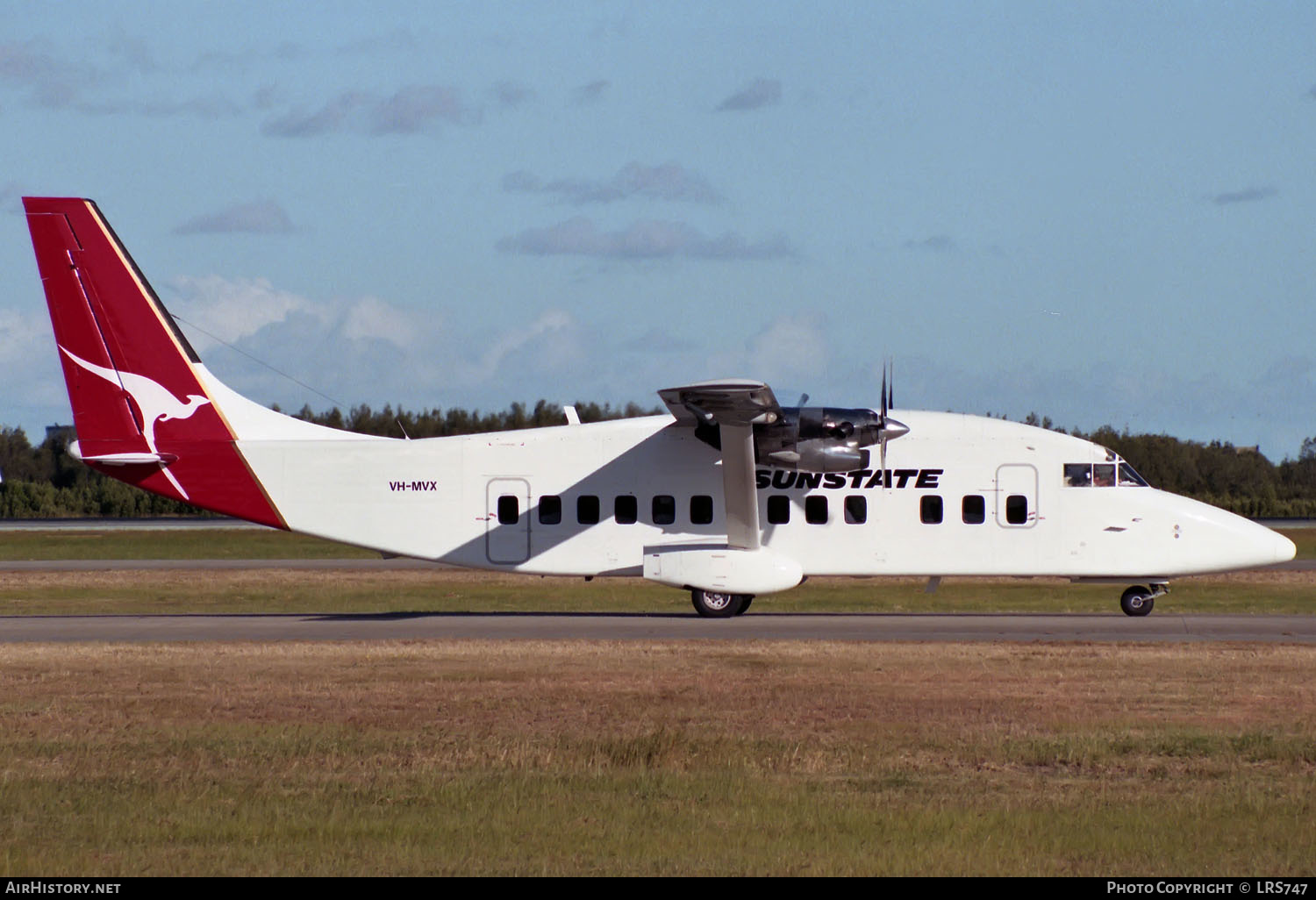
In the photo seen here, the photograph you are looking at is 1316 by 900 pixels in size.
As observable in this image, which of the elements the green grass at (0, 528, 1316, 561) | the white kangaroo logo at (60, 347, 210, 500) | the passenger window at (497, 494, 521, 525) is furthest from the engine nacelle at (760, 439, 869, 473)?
the green grass at (0, 528, 1316, 561)

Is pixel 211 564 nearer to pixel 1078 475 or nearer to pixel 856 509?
pixel 856 509

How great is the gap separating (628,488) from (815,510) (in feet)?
11.7

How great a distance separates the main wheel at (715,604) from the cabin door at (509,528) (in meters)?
3.40

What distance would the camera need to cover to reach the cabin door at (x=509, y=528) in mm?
27438

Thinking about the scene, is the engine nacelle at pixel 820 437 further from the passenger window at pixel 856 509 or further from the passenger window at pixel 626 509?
the passenger window at pixel 626 509

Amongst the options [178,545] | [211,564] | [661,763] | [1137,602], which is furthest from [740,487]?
[178,545]

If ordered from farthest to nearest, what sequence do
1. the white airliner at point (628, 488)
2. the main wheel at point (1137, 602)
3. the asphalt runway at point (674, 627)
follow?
the main wheel at point (1137, 602) → the white airliner at point (628, 488) → the asphalt runway at point (674, 627)

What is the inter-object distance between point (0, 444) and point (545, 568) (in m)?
77.0

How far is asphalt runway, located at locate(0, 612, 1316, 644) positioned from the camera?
75.3 ft

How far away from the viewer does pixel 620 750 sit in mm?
12812

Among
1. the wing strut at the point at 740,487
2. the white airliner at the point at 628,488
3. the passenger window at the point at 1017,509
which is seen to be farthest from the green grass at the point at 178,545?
the passenger window at the point at 1017,509

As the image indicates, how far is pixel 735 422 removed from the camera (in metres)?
25.0
